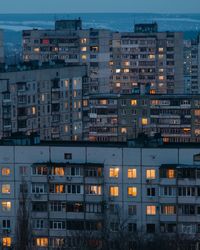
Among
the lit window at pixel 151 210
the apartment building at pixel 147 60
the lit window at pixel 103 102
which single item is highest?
the apartment building at pixel 147 60

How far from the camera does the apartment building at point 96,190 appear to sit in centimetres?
2494

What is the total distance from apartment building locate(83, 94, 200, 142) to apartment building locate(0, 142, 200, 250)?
58.8 feet

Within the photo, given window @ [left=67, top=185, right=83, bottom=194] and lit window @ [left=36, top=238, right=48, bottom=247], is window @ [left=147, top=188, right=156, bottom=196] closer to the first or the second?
window @ [left=67, top=185, right=83, bottom=194]

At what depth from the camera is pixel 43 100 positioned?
39.0 metres

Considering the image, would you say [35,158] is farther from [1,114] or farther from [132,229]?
[1,114]

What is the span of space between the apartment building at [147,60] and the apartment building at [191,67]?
11.4 m

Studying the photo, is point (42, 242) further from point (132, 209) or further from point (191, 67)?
point (191, 67)

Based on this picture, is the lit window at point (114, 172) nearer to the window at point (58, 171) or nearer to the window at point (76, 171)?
the window at point (76, 171)

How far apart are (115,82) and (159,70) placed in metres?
2.44

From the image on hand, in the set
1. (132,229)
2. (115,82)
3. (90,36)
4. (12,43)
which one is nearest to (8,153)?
(132,229)

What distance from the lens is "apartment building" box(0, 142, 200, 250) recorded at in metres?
24.9

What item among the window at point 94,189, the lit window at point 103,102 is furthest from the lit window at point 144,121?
the window at point 94,189

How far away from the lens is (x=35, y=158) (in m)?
25.8

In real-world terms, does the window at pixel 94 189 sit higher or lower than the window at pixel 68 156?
lower
